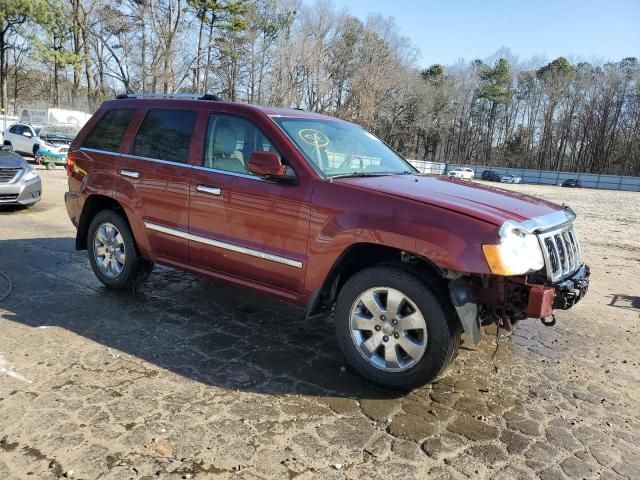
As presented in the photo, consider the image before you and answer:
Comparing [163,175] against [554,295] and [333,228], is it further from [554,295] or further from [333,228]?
[554,295]

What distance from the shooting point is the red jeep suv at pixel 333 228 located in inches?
131

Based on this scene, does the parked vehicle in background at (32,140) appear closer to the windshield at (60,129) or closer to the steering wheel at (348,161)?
the windshield at (60,129)

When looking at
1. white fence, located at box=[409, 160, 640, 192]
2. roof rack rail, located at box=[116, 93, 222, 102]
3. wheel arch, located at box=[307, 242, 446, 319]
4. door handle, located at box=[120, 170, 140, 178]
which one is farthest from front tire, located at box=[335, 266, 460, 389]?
white fence, located at box=[409, 160, 640, 192]

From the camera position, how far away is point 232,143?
4.41 meters

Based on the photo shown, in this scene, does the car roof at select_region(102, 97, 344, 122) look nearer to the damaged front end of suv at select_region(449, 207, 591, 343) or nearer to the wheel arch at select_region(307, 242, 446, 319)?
the wheel arch at select_region(307, 242, 446, 319)

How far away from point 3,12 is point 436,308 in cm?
4252

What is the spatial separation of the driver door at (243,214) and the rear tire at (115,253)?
3.03ft

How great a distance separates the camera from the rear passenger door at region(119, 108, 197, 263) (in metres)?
4.62

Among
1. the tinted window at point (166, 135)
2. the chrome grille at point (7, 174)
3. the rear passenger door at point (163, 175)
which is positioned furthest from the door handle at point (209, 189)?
the chrome grille at point (7, 174)

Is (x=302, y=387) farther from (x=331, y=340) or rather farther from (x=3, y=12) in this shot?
(x=3, y=12)

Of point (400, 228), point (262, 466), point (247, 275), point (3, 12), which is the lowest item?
point (262, 466)

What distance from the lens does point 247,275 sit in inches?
168

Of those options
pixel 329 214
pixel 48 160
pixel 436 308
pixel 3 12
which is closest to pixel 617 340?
pixel 436 308

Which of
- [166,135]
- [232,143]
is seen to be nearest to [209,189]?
[232,143]
